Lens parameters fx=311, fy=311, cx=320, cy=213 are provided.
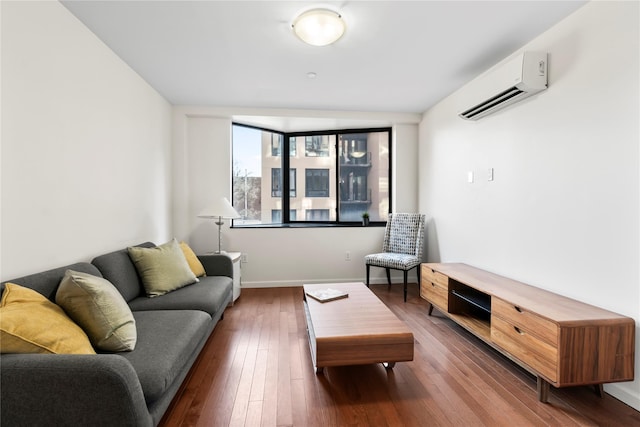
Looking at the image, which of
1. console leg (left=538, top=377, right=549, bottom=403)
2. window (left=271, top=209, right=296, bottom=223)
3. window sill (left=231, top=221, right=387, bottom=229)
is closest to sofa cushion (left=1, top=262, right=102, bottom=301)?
window sill (left=231, top=221, right=387, bottom=229)

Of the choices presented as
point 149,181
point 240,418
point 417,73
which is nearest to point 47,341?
point 240,418

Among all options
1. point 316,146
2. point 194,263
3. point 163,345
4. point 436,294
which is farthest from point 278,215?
point 163,345

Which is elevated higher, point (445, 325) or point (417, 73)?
point (417, 73)

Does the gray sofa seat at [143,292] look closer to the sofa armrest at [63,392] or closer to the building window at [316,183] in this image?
the sofa armrest at [63,392]

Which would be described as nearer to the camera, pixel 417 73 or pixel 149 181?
pixel 417 73

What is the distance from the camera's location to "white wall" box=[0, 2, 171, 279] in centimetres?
164

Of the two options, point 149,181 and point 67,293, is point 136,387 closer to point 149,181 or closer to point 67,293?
point 67,293

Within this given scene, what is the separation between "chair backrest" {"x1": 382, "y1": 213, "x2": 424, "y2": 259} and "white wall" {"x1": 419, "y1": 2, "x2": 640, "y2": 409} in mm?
921

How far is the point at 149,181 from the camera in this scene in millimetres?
3324

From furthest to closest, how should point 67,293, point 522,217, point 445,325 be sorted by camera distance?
point 445,325
point 522,217
point 67,293

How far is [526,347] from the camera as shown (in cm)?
193

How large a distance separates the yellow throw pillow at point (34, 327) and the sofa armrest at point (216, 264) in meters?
1.74

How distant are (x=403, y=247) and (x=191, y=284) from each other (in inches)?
105

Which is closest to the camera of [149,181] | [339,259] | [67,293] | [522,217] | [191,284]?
[67,293]
